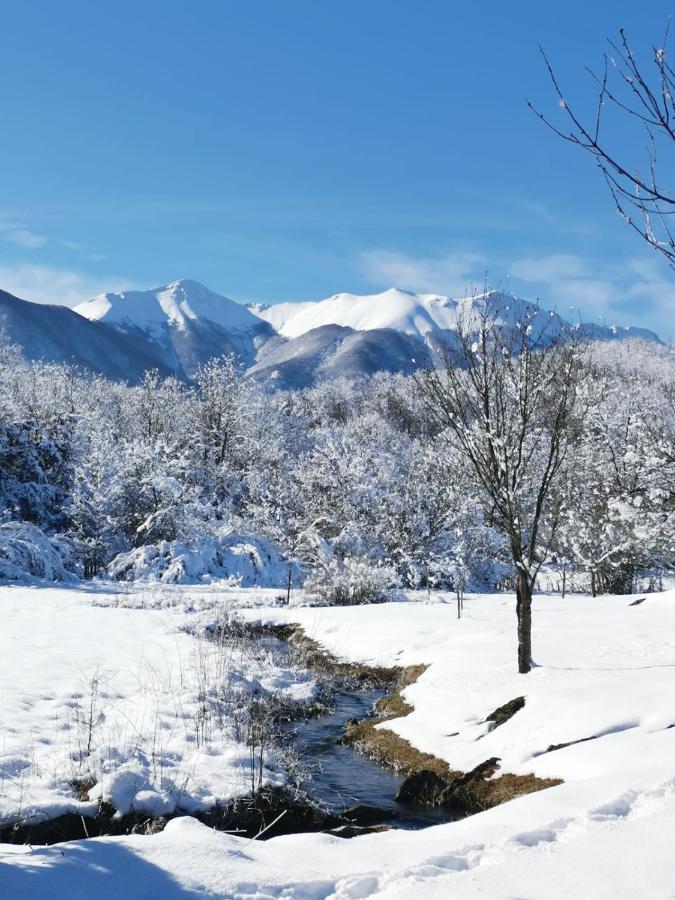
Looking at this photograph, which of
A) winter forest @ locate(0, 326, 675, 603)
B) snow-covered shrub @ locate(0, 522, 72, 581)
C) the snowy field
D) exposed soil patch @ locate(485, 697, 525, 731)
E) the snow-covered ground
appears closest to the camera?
the snowy field

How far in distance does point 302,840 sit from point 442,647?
28.4ft

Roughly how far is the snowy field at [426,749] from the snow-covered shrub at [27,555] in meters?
4.29

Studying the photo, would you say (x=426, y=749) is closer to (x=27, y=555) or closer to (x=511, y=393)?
(x=511, y=393)

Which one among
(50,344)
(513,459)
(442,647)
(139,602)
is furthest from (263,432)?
(50,344)

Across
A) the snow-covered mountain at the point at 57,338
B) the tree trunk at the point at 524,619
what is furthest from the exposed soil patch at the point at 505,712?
the snow-covered mountain at the point at 57,338

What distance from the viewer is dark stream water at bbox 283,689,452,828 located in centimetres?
668

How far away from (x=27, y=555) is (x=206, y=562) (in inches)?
244

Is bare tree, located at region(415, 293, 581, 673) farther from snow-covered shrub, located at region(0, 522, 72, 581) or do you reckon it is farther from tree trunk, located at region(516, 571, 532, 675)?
snow-covered shrub, located at region(0, 522, 72, 581)

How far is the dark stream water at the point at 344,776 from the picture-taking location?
21.9 ft

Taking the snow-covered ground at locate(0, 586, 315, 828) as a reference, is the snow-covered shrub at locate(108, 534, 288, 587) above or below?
above

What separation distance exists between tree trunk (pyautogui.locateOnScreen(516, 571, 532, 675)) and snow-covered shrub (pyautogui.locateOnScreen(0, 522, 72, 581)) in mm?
16519

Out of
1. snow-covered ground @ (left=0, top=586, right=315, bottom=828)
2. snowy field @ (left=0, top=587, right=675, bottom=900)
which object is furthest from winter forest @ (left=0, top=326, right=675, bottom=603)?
snow-covered ground @ (left=0, top=586, right=315, bottom=828)

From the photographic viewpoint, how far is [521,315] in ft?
28.4

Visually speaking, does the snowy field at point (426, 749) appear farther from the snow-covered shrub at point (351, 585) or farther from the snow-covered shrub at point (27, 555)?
the snow-covered shrub at point (351, 585)
